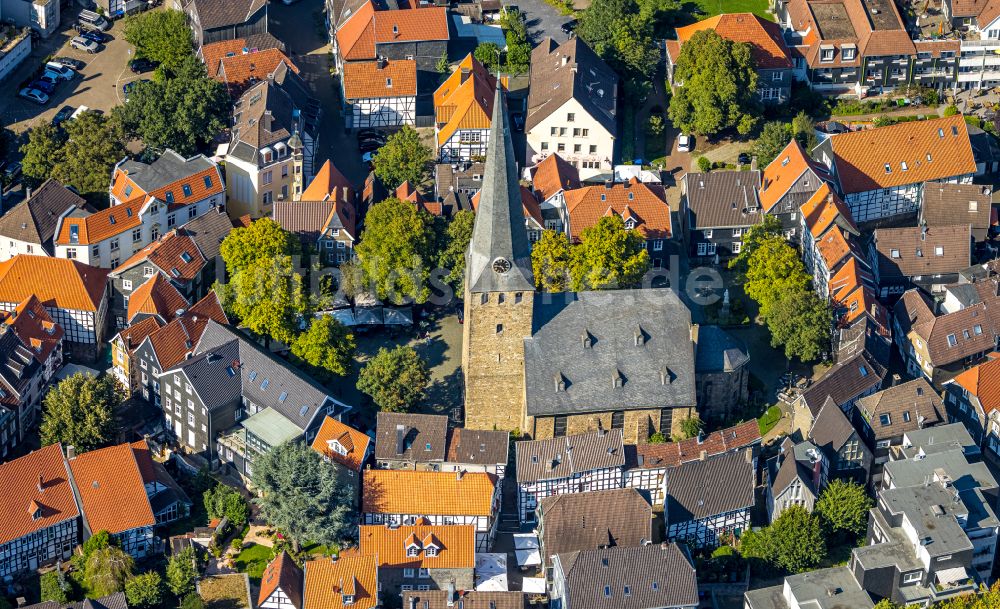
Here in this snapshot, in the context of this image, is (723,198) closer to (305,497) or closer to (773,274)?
(773,274)

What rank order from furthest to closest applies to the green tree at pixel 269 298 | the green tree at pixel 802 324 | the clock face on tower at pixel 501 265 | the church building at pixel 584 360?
1. the green tree at pixel 269 298
2. the green tree at pixel 802 324
3. the church building at pixel 584 360
4. the clock face on tower at pixel 501 265

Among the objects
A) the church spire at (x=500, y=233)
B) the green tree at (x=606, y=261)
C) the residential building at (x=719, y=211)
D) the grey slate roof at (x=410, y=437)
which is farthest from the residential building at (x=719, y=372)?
the grey slate roof at (x=410, y=437)

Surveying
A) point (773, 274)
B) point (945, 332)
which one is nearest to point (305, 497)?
point (773, 274)

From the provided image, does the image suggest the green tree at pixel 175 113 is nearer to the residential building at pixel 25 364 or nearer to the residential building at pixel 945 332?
the residential building at pixel 25 364

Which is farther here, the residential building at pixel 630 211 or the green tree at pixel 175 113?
the green tree at pixel 175 113

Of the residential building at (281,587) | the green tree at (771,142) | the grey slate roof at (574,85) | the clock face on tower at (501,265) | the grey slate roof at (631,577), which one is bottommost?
the residential building at (281,587)

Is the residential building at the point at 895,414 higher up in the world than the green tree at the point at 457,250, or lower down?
lower down

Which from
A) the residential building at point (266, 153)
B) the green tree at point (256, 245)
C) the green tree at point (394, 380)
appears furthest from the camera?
the residential building at point (266, 153)

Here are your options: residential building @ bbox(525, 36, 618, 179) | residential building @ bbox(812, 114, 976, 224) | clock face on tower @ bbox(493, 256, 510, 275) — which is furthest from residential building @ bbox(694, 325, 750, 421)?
residential building @ bbox(525, 36, 618, 179)
